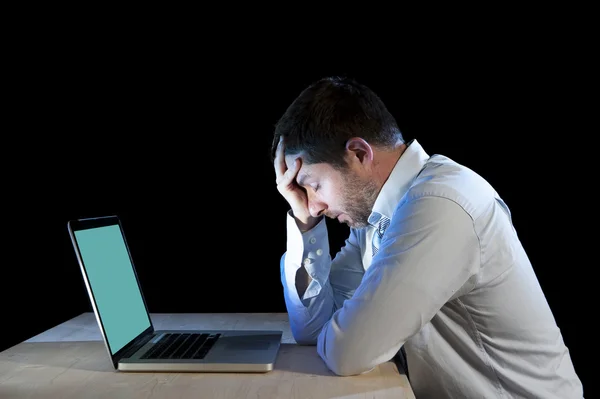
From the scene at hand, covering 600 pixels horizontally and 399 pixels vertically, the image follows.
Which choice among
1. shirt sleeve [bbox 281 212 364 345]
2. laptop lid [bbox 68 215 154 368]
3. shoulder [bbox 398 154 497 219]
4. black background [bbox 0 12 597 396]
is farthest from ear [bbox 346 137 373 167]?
black background [bbox 0 12 597 396]

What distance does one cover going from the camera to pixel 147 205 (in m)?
2.59

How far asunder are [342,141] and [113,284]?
66cm

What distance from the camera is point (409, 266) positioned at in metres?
1.16

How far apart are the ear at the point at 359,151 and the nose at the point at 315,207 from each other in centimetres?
18

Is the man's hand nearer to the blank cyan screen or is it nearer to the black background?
the blank cyan screen

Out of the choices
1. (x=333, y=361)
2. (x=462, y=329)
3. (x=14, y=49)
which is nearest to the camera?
(x=333, y=361)

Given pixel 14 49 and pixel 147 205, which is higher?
pixel 14 49

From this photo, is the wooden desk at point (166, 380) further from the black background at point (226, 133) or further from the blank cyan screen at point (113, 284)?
the black background at point (226, 133)

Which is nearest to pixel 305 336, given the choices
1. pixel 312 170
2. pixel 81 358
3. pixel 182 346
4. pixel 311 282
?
pixel 311 282

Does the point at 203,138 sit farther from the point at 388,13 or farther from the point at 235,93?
the point at 388,13

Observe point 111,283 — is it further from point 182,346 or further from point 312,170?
point 312,170

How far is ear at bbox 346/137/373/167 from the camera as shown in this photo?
1442 mm

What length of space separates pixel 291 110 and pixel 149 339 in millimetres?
690

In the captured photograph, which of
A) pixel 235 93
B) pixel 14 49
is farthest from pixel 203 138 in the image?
pixel 14 49
